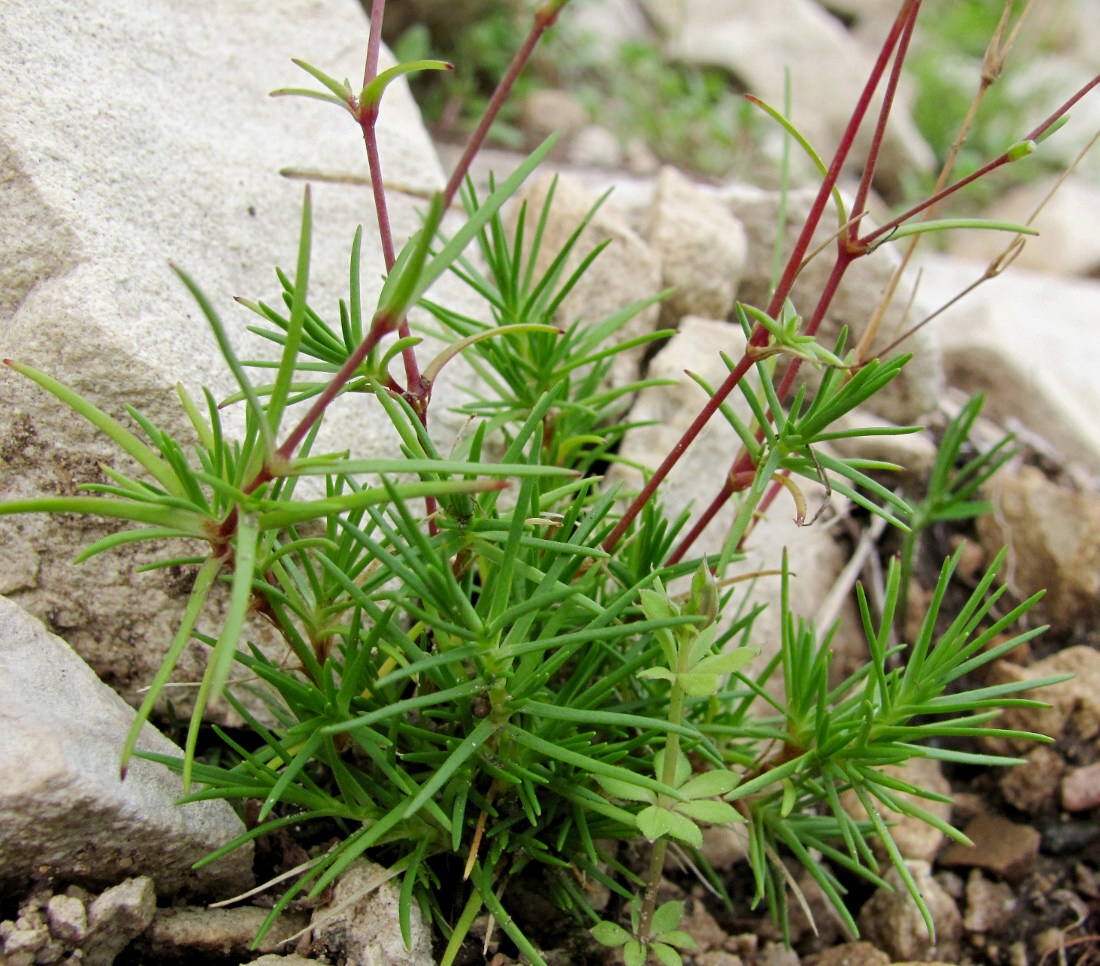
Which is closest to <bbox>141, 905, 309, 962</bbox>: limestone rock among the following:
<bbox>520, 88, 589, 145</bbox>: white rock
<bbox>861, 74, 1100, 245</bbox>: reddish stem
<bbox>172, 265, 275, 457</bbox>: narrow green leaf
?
<bbox>172, 265, 275, 457</bbox>: narrow green leaf

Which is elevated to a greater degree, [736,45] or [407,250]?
[736,45]

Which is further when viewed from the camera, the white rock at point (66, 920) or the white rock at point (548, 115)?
the white rock at point (548, 115)

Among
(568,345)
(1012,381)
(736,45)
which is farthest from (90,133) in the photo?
(736,45)

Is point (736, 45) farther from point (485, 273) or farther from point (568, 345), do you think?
point (568, 345)

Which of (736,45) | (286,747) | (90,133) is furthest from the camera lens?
(736,45)

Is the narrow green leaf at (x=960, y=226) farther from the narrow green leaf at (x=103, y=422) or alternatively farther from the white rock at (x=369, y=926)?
the white rock at (x=369, y=926)

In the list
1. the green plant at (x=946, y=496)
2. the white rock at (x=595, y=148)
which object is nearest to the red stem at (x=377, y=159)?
the green plant at (x=946, y=496)

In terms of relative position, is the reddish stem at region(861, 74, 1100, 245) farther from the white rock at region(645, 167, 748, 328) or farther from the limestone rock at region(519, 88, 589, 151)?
the limestone rock at region(519, 88, 589, 151)
